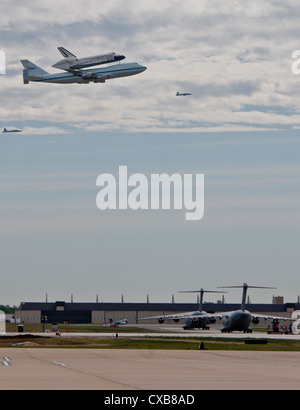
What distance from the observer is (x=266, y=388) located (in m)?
31.3

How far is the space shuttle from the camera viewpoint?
12975 centimetres

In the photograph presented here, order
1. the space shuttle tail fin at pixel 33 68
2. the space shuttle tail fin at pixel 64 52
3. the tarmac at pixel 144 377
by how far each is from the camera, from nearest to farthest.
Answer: the tarmac at pixel 144 377 < the space shuttle tail fin at pixel 64 52 < the space shuttle tail fin at pixel 33 68

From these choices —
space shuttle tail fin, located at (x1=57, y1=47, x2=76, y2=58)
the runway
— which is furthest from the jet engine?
the runway

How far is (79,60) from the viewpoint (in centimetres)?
12975

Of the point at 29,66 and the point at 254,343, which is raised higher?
the point at 29,66

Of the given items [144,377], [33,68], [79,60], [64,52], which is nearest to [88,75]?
[79,60]

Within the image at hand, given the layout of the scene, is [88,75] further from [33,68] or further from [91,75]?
[33,68]

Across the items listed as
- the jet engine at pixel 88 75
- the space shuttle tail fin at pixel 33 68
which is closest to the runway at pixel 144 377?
the jet engine at pixel 88 75

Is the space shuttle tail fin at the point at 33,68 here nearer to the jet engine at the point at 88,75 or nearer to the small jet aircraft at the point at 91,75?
the small jet aircraft at the point at 91,75

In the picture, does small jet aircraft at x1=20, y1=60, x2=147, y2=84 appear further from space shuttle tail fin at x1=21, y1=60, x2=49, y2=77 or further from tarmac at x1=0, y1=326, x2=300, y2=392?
tarmac at x1=0, y1=326, x2=300, y2=392

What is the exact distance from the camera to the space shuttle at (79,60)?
129750mm

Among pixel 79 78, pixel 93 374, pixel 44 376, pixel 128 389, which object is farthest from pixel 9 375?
pixel 79 78
